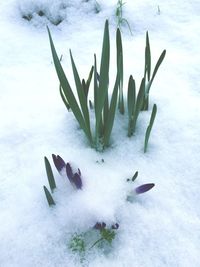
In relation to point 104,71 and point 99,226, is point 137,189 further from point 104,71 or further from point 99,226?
point 104,71

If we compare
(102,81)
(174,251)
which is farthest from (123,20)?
(174,251)

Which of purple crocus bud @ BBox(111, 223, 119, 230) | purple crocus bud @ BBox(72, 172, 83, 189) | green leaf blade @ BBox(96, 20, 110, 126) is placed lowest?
purple crocus bud @ BBox(111, 223, 119, 230)

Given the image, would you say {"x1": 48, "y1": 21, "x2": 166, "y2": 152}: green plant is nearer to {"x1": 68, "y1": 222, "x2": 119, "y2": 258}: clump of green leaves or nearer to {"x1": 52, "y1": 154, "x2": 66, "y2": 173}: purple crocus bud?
{"x1": 52, "y1": 154, "x2": 66, "y2": 173}: purple crocus bud

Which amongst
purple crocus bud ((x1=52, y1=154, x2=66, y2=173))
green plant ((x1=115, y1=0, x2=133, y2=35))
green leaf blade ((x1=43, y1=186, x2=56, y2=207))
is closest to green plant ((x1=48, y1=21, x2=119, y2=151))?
purple crocus bud ((x1=52, y1=154, x2=66, y2=173))

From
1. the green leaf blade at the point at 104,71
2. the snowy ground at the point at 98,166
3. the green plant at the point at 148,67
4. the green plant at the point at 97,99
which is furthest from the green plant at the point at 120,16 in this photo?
the green leaf blade at the point at 104,71

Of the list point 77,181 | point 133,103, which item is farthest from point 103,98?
point 77,181
